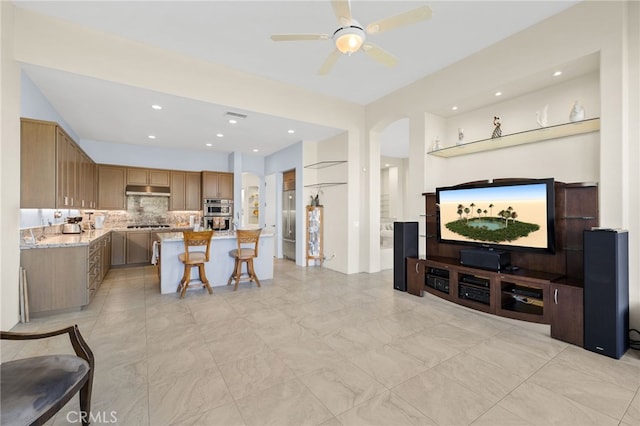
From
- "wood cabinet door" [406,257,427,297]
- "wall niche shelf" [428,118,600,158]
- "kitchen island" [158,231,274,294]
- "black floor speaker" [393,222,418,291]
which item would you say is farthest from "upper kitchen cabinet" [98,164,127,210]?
"wall niche shelf" [428,118,600,158]

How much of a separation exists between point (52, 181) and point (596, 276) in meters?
6.00

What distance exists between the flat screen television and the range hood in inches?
257

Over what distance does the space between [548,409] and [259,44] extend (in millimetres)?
4659

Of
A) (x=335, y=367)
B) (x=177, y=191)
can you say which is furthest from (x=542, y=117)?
(x=177, y=191)

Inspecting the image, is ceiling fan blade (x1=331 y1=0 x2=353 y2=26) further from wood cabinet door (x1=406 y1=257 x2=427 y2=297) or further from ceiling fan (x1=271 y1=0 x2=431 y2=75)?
wood cabinet door (x1=406 y1=257 x2=427 y2=297)

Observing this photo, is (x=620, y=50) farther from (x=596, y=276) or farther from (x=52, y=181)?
(x=52, y=181)

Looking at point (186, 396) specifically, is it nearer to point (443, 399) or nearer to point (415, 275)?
point (443, 399)

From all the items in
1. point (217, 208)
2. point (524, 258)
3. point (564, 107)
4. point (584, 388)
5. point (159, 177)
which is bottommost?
point (584, 388)

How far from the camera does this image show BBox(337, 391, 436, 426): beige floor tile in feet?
5.65

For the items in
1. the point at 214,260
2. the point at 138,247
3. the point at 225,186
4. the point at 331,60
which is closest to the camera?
the point at 331,60

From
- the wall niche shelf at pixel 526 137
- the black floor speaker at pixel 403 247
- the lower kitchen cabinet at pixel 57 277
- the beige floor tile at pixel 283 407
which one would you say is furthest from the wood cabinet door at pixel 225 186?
the beige floor tile at pixel 283 407

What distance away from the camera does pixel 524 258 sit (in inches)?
139

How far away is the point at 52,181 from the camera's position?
3.47 m

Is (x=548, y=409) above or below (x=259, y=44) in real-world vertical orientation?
below
